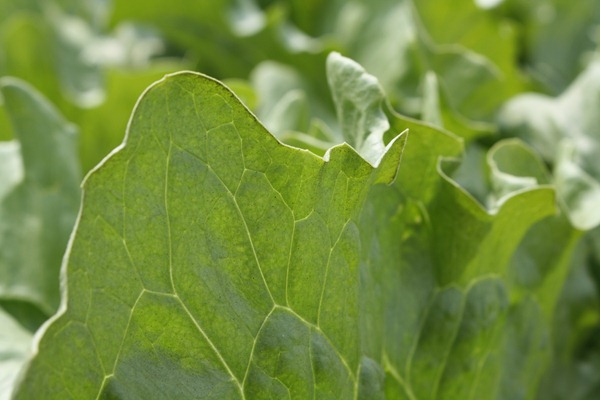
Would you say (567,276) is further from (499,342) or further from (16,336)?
(16,336)

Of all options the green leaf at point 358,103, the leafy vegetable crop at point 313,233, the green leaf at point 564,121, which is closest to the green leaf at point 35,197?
the leafy vegetable crop at point 313,233

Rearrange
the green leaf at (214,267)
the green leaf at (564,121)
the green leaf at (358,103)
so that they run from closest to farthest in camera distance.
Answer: the green leaf at (214,267) < the green leaf at (358,103) < the green leaf at (564,121)

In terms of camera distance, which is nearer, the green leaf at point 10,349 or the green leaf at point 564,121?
the green leaf at point 10,349

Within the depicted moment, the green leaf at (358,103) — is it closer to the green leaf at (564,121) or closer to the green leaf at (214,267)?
the green leaf at (214,267)

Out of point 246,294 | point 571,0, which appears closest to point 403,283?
point 246,294

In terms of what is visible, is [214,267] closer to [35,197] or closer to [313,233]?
[313,233]

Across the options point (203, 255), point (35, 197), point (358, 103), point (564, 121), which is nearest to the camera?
point (203, 255)

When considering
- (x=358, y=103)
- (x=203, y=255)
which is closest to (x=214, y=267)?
(x=203, y=255)

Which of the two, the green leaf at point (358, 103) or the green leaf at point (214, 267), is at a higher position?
the green leaf at point (358, 103)
